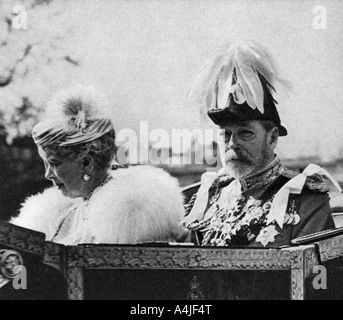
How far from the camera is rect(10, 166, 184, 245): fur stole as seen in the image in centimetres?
539

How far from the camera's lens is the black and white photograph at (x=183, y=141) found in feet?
17.7

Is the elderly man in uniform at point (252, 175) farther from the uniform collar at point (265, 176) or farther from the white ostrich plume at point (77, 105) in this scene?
the white ostrich plume at point (77, 105)

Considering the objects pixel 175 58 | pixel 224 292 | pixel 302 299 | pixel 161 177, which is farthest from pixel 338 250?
pixel 175 58

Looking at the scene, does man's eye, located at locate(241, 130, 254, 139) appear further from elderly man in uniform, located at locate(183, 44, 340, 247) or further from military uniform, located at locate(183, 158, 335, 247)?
military uniform, located at locate(183, 158, 335, 247)

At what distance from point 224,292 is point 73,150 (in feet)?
4.14

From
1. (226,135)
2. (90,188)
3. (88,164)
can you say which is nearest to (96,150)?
(88,164)

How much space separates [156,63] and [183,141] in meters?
0.51

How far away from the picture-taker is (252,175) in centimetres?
552

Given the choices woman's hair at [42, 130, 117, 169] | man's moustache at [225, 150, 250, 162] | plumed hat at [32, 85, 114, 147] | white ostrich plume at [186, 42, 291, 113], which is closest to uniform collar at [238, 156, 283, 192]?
man's moustache at [225, 150, 250, 162]

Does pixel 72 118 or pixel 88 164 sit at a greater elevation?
pixel 72 118

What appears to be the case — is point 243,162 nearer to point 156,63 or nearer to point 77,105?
point 156,63

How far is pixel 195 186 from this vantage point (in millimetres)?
5531

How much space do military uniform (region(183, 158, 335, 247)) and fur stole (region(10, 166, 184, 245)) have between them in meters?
0.16

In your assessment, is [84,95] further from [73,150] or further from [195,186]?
[195,186]
